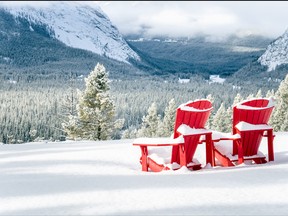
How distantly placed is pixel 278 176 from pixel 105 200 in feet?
9.22

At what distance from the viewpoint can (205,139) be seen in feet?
26.1

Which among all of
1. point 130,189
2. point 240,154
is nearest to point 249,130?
point 240,154

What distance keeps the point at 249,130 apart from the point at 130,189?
3.13 metres

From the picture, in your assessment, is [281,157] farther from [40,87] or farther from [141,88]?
[141,88]

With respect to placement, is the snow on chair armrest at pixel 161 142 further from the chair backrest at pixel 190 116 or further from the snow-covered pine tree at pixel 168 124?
the snow-covered pine tree at pixel 168 124

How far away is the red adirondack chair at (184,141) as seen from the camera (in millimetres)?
7518

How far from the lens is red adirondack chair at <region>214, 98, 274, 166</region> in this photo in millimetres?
8062

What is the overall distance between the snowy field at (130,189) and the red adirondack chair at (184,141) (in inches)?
12.9

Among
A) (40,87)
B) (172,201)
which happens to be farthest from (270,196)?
(40,87)

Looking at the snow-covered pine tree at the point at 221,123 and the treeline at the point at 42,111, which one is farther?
the treeline at the point at 42,111

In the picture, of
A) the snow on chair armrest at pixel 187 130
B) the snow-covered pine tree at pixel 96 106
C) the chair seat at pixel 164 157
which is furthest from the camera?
the snow-covered pine tree at pixel 96 106

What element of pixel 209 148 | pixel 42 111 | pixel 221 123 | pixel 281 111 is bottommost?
pixel 42 111

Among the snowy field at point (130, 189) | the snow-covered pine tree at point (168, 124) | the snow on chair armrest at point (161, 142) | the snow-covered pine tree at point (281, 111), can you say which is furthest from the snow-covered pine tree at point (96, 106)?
the snow-covered pine tree at point (168, 124)

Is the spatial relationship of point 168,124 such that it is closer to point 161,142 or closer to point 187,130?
point 161,142
